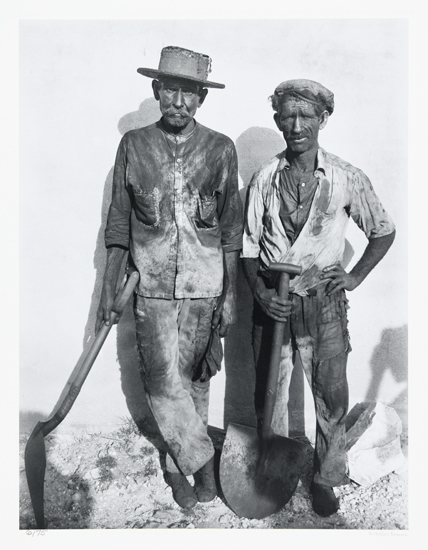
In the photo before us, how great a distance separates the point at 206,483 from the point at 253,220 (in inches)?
65.1

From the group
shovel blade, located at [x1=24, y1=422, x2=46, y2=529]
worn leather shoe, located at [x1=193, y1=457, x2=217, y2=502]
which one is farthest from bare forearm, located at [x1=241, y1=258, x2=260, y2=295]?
shovel blade, located at [x1=24, y1=422, x2=46, y2=529]

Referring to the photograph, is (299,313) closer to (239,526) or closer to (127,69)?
(239,526)

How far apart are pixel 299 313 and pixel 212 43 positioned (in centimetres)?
193

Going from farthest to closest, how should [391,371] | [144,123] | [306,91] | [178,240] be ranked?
[391,371] < [144,123] < [178,240] < [306,91]

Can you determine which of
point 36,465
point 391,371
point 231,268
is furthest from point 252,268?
point 36,465

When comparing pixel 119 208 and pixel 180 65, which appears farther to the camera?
pixel 119 208

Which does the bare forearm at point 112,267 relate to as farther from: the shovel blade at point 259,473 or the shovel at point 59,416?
the shovel blade at point 259,473

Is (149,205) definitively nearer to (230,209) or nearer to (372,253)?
(230,209)

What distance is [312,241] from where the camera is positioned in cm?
334

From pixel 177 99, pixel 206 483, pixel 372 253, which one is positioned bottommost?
pixel 206 483

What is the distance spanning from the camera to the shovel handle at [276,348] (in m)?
3.21

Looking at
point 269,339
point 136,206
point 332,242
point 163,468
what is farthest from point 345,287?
point 163,468

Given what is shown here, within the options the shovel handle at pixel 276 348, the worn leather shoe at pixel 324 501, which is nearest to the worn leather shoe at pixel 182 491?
the shovel handle at pixel 276 348

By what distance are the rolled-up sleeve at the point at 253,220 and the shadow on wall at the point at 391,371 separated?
1.42m
